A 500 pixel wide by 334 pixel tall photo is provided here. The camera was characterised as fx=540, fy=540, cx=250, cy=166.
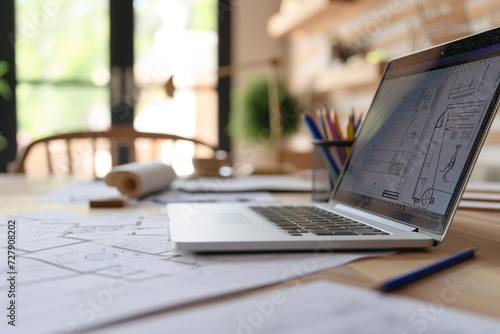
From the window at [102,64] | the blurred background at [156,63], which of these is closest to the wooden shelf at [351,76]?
the blurred background at [156,63]

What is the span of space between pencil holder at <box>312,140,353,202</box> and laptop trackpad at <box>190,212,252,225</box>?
249mm

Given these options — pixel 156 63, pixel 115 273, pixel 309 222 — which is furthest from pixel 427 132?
pixel 156 63

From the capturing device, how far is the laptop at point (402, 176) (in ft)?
1.81

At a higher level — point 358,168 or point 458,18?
point 458,18

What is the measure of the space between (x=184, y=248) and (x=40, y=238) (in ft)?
0.66

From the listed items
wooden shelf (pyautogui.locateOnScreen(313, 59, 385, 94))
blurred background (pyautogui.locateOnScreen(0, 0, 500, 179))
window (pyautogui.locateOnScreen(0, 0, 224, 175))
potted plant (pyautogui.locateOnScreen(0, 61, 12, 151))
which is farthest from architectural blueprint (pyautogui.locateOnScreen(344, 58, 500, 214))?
potted plant (pyautogui.locateOnScreen(0, 61, 12, 151))

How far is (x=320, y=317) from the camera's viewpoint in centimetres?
34

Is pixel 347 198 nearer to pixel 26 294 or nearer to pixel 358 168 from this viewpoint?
pixel 358 168

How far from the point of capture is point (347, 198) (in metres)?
0.81

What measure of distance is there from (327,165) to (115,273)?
550 mm

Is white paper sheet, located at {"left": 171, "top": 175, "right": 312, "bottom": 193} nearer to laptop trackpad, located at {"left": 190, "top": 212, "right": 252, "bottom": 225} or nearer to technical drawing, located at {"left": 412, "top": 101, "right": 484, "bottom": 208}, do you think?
laptop trackpad, located at {"left": 190, "top": 212, "right": 252, "bottom": 225}

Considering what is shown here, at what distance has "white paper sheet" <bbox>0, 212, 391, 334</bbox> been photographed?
359 mm

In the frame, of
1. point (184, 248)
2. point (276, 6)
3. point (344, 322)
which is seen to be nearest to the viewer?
point (344, 322)

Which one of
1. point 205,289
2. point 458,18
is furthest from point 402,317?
point 458,18
